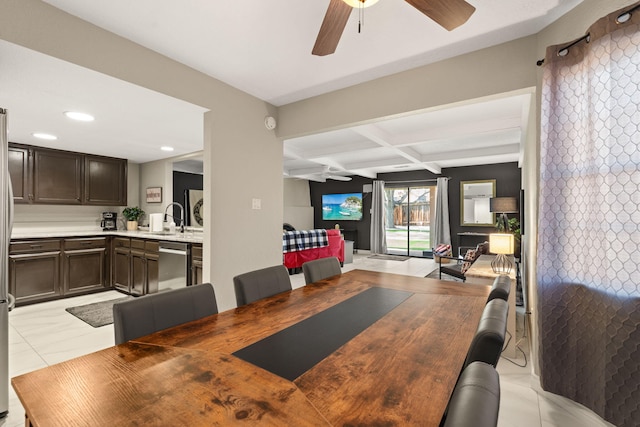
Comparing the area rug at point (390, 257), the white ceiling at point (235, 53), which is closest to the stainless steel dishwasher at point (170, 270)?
the white ceiling at point (235, 53)

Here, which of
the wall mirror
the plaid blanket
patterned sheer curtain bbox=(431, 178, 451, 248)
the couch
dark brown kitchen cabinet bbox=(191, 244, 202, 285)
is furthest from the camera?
patterned sheer curtain bbox=(431, 178, 451, 248)

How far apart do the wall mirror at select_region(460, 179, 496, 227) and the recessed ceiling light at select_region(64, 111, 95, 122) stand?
7452mm

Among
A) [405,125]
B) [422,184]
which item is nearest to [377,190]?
[422,184]

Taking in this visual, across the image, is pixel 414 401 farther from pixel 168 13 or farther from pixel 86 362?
pixel 168 13

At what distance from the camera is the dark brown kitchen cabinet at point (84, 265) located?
13.1 ft

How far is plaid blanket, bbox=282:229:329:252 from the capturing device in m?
5.48

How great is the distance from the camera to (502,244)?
2.81 meters

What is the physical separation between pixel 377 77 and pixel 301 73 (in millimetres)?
694

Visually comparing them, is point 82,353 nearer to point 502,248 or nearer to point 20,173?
point 20,173

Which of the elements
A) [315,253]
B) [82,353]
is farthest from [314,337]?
[315,253]

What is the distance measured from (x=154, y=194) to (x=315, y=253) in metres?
3.09

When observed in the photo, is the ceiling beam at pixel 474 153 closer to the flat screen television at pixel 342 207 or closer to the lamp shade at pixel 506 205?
the lamp shade at pixel 506 205

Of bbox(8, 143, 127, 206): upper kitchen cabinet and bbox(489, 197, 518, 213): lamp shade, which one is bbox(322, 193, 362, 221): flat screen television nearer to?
bbox(489, 197, 518, 213): lamp shade

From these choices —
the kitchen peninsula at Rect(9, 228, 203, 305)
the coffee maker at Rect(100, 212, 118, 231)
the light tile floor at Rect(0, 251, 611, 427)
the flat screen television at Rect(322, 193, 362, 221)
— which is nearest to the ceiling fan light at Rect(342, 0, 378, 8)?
the light tile floor at Rect(0, 251, 611, 427)
